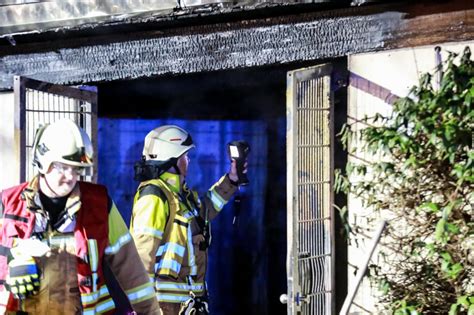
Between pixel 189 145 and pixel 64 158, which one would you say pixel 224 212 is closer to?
pixel 189 145

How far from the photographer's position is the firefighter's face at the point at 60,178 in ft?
18.4

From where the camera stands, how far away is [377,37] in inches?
274

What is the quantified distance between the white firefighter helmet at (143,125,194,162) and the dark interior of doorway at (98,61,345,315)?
4.35 feet

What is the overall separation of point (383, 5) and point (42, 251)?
125 inches

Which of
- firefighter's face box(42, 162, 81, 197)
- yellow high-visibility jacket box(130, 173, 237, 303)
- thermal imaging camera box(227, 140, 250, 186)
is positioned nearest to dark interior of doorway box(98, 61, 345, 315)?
thermal imaging camera box(227, 140, 250, 186)

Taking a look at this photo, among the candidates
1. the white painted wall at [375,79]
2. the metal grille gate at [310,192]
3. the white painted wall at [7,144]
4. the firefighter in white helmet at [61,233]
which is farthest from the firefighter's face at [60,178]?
→ the white painted wall at [7,144]

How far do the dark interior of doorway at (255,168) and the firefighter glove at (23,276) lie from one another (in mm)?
4182

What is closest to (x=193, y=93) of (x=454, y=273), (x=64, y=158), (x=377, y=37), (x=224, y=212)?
(x=224, y=212)

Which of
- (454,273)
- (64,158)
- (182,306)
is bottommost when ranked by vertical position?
(182,306)

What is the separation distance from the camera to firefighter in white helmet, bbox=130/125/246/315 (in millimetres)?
7305

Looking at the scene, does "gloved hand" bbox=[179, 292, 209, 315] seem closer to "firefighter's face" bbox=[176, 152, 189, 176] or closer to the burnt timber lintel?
"firefighter's face" bbox=[176, 152, 189, 176]

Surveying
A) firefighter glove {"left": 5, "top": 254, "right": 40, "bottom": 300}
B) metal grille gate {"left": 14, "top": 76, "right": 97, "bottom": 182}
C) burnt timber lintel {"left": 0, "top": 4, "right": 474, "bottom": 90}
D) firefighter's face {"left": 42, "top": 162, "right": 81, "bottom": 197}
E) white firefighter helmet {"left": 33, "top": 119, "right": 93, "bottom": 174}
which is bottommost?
firefighter glove {"left": 5, "top": 254, "right": 40, "bottom": 300}

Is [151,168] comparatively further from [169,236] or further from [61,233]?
[61,233]

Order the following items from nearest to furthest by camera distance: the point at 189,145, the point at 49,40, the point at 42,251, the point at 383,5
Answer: the point at 42,251
the point at 383,5
the point at 189,145
the point at 49,40
